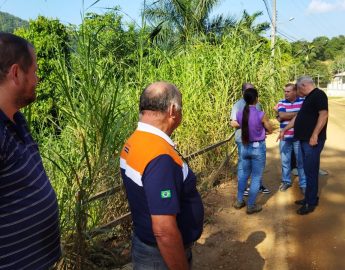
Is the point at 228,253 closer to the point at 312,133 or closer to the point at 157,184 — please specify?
the point at 312,133

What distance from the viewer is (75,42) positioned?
11.7 feet

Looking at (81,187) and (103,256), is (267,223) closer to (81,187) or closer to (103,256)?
(103,256)

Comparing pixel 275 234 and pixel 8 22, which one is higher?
pixel 8 22

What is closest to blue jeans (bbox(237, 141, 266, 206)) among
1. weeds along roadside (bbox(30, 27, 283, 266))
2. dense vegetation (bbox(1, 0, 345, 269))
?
dense vegetation (bbox(1, 0, 345, 269))

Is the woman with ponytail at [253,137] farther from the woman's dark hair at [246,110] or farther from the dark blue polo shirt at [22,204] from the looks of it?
the dark blue polo shirt at [22,204]

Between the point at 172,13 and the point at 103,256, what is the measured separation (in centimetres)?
1771

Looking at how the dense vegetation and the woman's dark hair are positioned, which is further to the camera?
the woman's dark hair

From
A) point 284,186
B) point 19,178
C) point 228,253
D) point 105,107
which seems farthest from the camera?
point 284,186

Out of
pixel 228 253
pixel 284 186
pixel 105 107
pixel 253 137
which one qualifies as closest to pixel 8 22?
pixel 105 107

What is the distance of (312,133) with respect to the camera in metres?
5.03

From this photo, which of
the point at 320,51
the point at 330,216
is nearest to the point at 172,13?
the point at 330,216

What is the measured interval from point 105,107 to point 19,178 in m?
1.83

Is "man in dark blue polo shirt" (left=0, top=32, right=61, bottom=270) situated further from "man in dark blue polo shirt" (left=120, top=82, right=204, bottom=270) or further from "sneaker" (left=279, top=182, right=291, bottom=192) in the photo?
"sneaker" (left=279, top=182, right=291, bottom=192)

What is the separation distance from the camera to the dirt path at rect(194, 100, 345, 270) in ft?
12.8
